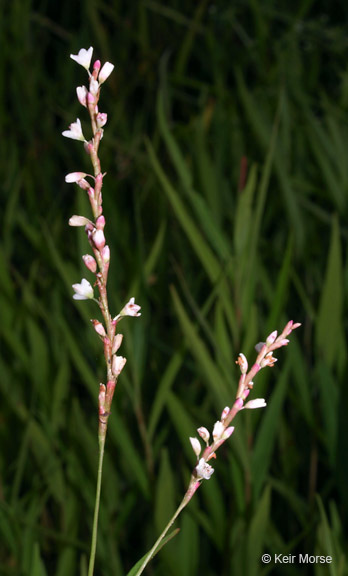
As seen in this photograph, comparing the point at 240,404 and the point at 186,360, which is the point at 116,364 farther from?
the point at 186,360

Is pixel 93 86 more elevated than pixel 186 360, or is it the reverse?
pixel 186 360

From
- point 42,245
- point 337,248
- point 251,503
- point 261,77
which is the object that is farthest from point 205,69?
point 251,503

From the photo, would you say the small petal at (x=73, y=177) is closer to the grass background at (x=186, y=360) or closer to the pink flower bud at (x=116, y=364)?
the pink flower bud at (x=116, y=364)

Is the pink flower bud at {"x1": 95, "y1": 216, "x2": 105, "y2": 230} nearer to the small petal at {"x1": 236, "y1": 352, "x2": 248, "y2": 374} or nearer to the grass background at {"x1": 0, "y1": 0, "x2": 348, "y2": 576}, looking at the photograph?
the small petal at {"x1": 236, "y1": 352, "x2": 248, "y2": 374}

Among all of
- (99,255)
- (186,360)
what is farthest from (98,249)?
(186,360)

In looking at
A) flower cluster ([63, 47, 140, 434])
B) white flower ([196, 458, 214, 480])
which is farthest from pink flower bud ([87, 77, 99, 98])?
white flower ([196, 458, 214, 480])

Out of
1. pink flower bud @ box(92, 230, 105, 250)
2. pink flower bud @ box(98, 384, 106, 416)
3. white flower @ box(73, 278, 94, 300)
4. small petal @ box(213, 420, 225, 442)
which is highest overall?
pink flower bud @ box(92, 230, 105, 250)

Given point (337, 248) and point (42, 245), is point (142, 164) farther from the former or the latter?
point (337, 248)

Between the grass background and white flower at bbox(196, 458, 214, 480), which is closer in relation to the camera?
white flower at bbox(196, 458, 214, 480)
